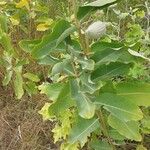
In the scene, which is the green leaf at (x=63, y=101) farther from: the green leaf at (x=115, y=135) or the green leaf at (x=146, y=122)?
the green leaf at (x=146, y=122)

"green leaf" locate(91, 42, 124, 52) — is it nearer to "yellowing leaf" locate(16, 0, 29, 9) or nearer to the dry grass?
the dry grass

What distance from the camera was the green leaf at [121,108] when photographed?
175cm

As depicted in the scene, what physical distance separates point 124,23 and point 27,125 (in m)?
1.00

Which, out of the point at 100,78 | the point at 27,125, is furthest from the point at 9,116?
the point at 100,78

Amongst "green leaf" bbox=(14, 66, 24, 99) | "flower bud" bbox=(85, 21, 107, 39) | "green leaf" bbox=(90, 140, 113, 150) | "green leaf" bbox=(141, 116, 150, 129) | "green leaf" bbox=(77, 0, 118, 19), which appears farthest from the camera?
"green leaf" bbox=(14, 66, 24, 99)

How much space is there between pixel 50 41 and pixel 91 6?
6.9 inches

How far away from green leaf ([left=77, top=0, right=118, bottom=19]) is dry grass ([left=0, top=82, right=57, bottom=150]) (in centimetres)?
161

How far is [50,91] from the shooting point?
1921 millimetres

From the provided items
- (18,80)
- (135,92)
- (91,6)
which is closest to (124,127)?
(135,92)

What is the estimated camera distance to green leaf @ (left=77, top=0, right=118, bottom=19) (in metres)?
1.50

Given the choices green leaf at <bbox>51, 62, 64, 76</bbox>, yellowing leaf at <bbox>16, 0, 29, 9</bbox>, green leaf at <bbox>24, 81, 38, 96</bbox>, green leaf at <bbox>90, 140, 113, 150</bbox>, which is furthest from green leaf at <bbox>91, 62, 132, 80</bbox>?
yellowing leaf at <bbox>16, 0, 29, 9</bbox>

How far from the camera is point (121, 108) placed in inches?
69.0

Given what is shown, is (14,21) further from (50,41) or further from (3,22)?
(50,41)

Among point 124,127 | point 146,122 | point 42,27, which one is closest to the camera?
point 124,127
